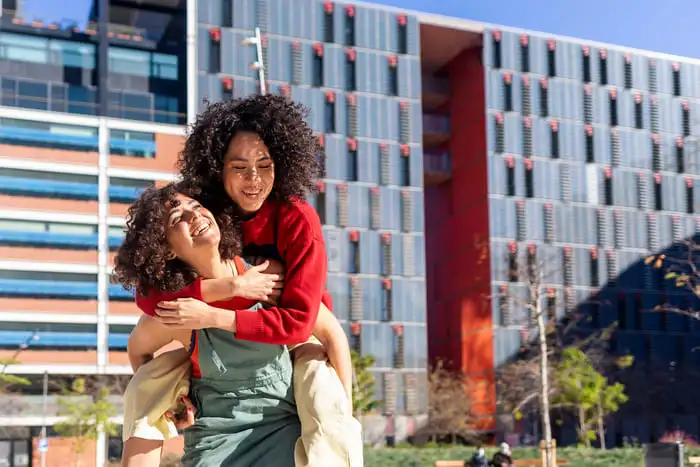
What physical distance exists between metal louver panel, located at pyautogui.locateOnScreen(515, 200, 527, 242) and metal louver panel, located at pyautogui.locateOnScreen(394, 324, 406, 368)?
9.14 meters

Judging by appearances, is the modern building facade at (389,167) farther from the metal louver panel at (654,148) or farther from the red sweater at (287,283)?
the red sweater at (287,283)

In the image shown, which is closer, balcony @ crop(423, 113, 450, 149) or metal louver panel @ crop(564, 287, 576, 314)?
metal louver panel @ crop(564, 287, 576, 314)

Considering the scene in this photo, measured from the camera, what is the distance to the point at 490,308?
204ft

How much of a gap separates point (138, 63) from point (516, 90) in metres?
21.6

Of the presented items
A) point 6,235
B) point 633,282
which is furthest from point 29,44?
point 633,282

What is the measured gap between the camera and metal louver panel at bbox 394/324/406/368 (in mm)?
59378

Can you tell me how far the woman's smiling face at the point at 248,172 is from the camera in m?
3.46

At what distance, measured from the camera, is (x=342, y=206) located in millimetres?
59719

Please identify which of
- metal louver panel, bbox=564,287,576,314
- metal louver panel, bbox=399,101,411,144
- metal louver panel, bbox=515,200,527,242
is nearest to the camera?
metal louver panel, bbox=399,101,411,144

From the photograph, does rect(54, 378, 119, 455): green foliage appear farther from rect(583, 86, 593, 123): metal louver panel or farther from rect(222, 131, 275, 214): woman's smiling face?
rect(222, 131, 275, 214): woman's smiling face

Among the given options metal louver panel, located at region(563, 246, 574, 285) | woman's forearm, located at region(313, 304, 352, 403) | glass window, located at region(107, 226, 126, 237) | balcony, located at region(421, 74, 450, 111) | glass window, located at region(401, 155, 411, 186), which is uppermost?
balcony, located at region(421, 74, 450, 111)

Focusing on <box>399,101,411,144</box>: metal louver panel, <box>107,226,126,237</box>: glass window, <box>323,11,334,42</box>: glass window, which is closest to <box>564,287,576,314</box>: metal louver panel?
<box>399,101,411,144</box>: metal louver panel

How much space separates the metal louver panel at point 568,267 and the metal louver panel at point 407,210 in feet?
30.8

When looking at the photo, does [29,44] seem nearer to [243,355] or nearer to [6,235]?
[6,235]
